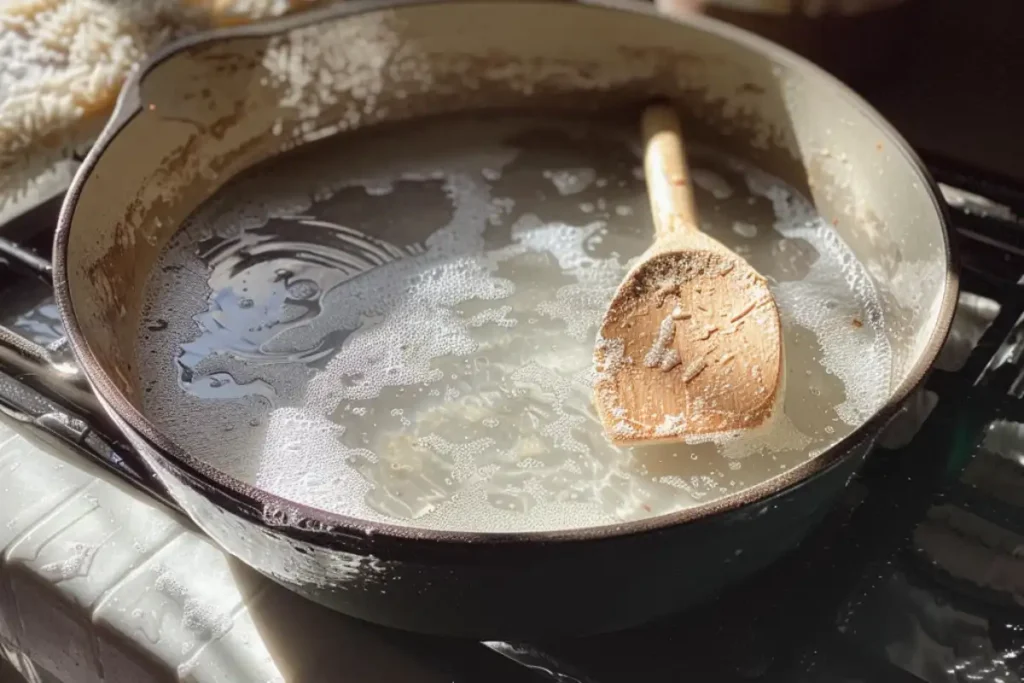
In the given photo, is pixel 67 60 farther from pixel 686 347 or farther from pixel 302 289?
pixel 686 347

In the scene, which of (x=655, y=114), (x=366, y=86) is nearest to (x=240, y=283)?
(x=366, y=86)

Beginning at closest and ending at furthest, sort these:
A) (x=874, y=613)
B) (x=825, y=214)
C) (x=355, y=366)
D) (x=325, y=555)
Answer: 1. (x=325, y=555)
2. (x=874, y=613)
3. (x=355, y=366)
4. (x=825, y=214)

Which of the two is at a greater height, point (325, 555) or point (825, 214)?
point (825, 214)

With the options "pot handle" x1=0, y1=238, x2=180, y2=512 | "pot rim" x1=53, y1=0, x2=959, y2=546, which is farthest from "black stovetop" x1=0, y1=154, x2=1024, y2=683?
"pot rim" x1=53, y1=0, x2=959, y2=546

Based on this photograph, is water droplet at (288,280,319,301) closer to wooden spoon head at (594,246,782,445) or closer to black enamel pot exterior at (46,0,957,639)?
black enamel pot exterior at (46,0,957,639)

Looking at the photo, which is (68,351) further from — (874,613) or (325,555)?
(874,613)

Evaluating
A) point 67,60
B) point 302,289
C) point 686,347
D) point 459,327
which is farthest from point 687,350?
point 67,60
